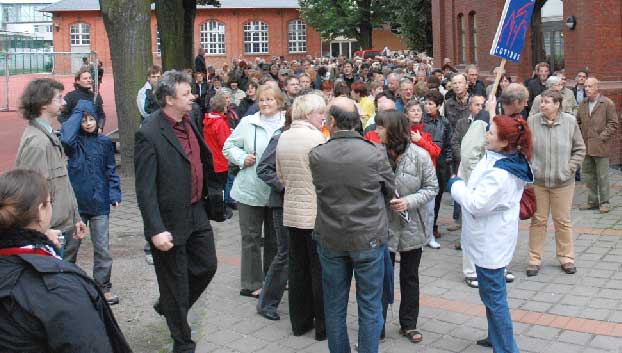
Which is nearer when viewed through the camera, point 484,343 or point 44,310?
point 44,310

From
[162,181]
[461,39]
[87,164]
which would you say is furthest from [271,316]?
[461,39]

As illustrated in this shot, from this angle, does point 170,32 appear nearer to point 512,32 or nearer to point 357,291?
point 512,32

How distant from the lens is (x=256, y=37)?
A: 68938mm

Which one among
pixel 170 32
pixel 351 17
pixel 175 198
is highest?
pixel 351 17

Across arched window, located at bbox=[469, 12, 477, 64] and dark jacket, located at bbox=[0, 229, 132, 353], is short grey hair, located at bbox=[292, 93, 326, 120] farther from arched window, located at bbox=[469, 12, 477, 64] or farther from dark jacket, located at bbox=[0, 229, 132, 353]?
arched window, located at bbox=[469, 12, 477, 64]

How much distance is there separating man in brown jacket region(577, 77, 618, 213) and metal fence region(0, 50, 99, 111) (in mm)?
16907

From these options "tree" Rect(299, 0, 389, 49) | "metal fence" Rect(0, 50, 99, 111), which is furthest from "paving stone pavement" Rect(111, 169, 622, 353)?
"tree" Rect(299, 0, 389, 49)

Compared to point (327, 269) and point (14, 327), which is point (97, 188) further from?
point (14, 327)

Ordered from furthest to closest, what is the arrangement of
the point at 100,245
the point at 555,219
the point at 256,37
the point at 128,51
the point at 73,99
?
the point at 256,37 → the point at 128,51 → the point at 73,99 → the point at 555,219 → the point at 100,245

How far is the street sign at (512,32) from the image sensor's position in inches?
310

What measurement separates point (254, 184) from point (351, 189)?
2.09 meters

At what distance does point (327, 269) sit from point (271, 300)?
1.56 metres

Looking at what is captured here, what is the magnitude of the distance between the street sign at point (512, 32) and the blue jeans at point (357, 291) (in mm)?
3562

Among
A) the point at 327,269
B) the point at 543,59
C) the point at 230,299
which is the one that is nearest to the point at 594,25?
the point at 543,59
